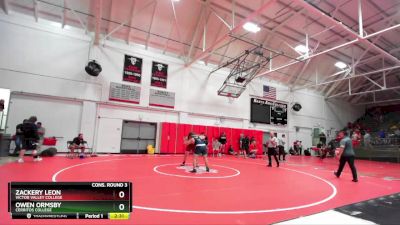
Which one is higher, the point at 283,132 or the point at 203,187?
the point at 283,132

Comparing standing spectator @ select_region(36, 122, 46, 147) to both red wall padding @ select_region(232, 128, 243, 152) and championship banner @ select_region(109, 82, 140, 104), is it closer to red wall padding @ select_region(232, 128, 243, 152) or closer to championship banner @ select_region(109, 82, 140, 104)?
championship banner @ select_region(109, 82, 140, 104)

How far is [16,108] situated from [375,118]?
35767 mm

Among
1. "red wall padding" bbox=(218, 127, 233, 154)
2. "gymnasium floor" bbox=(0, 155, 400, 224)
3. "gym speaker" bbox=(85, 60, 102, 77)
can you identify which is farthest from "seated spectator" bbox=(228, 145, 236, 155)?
"gymnasium floor" bbox=(0, 155, 400, 224)

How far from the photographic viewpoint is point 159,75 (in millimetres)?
15148

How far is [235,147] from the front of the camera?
696 inches

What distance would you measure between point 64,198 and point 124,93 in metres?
12.3

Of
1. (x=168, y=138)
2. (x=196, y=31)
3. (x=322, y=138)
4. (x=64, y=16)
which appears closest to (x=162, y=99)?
(x=168, y=138)

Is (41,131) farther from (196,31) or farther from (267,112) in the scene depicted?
(267,112)

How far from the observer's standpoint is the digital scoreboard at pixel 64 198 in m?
2.11

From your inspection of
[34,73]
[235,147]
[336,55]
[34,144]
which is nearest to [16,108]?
[34,73]

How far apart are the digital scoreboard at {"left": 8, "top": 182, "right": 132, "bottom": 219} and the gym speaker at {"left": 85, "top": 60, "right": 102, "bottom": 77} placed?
1140cm

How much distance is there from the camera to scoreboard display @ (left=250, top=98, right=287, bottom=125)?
63.3 feet

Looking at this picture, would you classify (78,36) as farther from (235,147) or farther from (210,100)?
(235,147)

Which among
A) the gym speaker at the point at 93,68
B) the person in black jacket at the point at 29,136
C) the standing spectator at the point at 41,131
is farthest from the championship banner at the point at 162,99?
the person in black jacket at the point at 29,136
